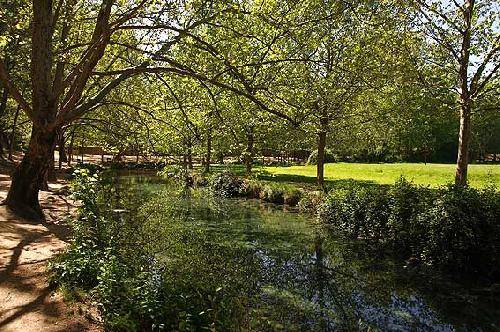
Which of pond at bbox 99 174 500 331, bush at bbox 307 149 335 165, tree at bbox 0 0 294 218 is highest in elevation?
tree at bbox 0 0 294 218

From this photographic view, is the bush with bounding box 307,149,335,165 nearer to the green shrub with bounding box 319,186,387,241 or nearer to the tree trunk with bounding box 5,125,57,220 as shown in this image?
the green shrub with bounding box 319,186,387,241

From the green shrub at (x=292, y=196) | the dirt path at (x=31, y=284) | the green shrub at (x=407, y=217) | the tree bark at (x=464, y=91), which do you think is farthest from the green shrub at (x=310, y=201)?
the dirt path at (x=31, y=284)

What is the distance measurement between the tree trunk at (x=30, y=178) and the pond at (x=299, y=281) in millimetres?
3969

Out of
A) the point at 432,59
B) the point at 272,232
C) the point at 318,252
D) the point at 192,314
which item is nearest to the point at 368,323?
the point at 192,314

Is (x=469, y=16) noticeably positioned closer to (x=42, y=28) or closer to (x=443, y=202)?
(x=443, y=202)

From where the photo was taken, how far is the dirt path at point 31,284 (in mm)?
6613

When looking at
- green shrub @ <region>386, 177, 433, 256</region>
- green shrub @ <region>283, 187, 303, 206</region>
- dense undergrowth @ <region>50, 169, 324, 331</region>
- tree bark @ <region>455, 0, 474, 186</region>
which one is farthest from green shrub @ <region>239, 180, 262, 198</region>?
tree bark @ <region>455, 0, 474, 186</region>

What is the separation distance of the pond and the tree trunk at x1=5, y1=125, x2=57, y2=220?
13.0ft

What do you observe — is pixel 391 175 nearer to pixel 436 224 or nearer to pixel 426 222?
pixel 426 222

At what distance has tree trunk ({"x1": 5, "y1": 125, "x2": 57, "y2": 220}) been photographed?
13383 mm

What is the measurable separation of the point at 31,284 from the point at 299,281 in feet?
24.0

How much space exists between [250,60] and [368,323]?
7065 millimetres

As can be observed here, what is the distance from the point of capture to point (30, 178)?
13.7 metres

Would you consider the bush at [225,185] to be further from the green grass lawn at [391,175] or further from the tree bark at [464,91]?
the tree bark at [464,91]
